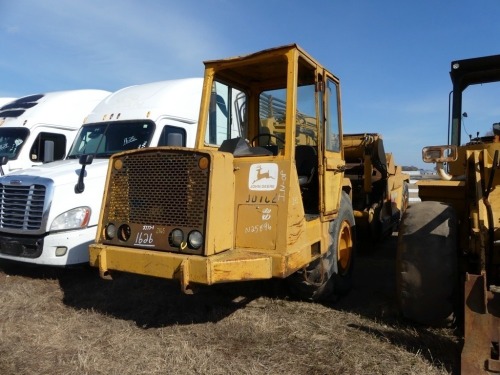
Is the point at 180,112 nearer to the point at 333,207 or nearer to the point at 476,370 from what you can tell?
the point at 333,207

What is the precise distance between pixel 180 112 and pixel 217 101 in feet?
7.31

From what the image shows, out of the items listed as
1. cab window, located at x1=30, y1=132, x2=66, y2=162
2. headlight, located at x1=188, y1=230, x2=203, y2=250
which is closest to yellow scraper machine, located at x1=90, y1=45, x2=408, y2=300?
headlight, located at x1=188, y1=230, x2=203, y2=250

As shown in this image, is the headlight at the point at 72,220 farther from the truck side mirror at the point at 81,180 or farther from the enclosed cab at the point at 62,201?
the truck side mirror at the point at 81,180

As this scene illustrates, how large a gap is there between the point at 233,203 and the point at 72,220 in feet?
8.92

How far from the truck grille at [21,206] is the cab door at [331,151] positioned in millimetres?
3545

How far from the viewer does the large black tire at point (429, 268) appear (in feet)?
11.7

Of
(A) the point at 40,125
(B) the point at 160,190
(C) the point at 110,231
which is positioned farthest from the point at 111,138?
(B) the point at 160,190

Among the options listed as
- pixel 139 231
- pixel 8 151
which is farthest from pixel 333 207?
pixel 8 151

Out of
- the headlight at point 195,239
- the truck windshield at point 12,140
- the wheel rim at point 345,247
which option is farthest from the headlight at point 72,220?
the wheel rim at point 345,247

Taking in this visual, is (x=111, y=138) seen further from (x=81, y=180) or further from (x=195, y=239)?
(x=195, y=239)

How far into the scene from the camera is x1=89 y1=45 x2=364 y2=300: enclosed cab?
3.67 metres

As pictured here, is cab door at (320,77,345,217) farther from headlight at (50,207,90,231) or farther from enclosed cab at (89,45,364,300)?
headlight at (50,207,90,231)

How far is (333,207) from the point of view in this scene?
4910 mm

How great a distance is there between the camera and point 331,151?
16.3 ft
